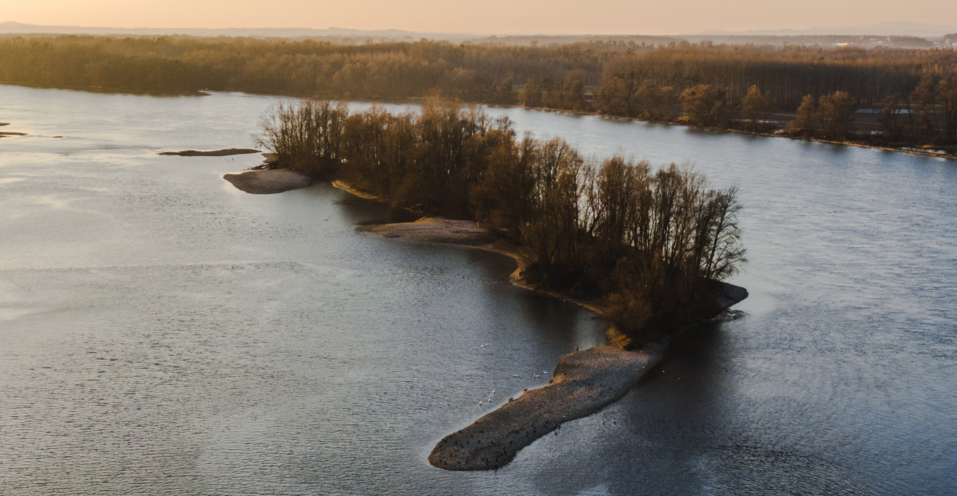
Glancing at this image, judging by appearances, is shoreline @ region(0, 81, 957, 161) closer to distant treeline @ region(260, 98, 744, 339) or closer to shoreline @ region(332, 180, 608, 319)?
distant treeline @ region(260, 98, 744, 339)

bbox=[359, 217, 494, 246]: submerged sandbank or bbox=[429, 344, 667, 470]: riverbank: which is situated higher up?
bbox=[359, 217, 494, 246]: submerged sandbank

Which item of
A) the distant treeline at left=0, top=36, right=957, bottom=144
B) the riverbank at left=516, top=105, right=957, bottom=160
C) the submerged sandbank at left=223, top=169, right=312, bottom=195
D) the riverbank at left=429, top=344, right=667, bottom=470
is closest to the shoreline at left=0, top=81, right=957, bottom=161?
the riverbank at left=516, top=105, right=957, bottom=160

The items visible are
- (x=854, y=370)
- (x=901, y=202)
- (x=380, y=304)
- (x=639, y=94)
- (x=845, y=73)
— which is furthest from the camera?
(x=845, y=73)

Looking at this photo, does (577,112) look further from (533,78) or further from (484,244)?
(484,244)

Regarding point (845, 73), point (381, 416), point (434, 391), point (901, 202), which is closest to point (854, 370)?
point (434, 391)

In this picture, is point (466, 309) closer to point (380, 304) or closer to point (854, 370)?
point (380, 304)

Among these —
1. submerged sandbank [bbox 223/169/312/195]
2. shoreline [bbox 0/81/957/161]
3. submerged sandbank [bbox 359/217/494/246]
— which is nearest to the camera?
submerged sandbank [bbox 359/217/494/246]

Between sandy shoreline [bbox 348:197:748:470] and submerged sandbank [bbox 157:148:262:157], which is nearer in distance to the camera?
sandy shoreline [bbox 348:197:748:470]
